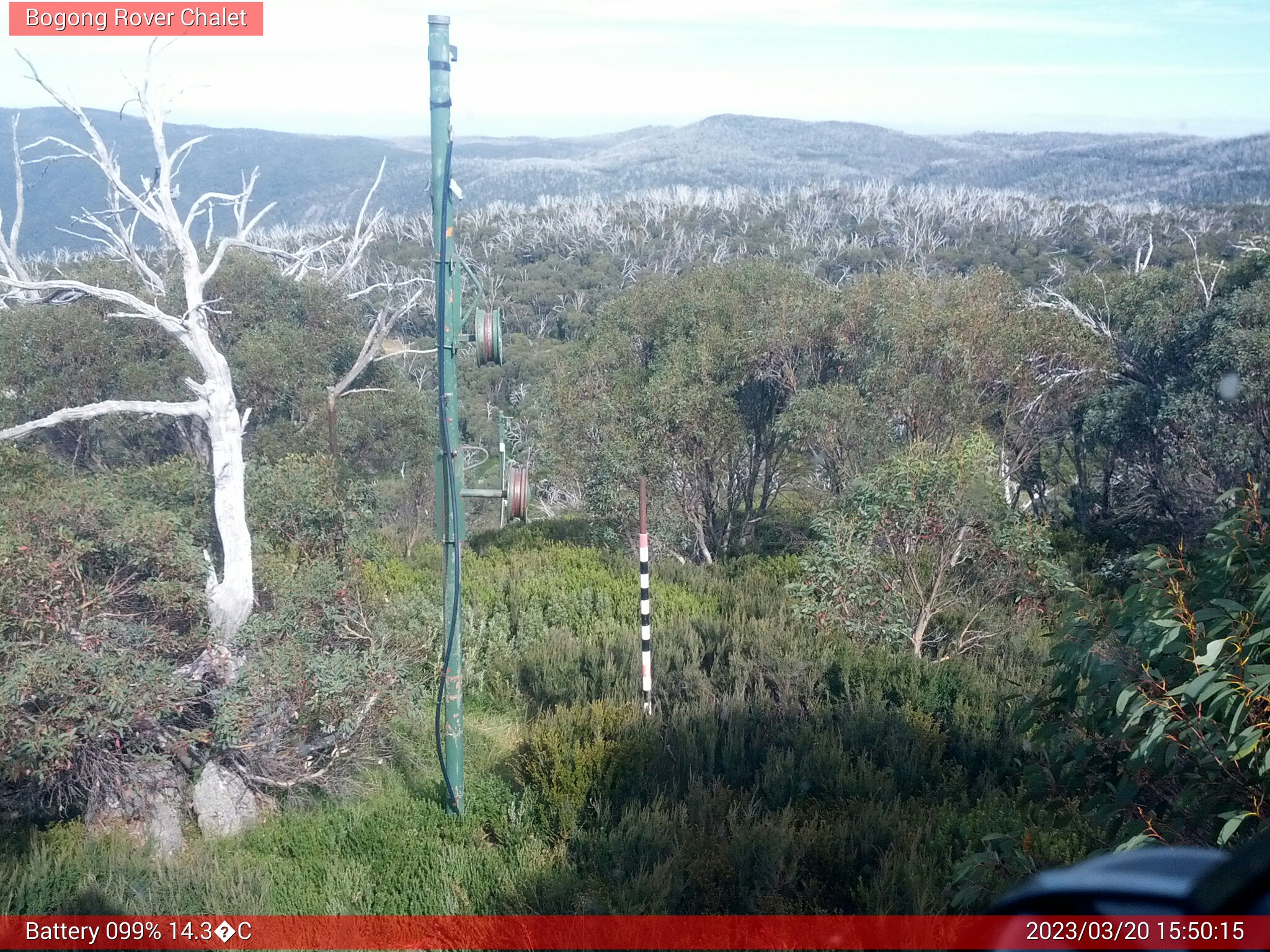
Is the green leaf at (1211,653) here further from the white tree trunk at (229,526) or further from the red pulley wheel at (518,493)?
the white tree trunk at (229,526)

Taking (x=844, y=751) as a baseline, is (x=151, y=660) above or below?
above

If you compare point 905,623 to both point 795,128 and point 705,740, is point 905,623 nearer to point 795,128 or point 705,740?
point 705,740

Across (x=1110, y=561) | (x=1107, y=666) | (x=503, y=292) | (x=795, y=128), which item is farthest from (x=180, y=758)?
(x=795, y=128)

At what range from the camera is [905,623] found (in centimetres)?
1082

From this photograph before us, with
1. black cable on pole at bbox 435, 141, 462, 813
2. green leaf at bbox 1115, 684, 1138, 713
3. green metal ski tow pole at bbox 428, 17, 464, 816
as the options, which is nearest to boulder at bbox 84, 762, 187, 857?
green metal ski tow pole at bbox 428, 17, 464, 816

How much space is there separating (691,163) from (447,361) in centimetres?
11208

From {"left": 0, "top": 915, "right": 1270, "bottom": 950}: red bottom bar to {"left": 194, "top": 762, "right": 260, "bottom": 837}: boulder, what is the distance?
1674mm

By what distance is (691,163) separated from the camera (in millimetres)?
112438

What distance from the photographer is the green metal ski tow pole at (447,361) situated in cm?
574

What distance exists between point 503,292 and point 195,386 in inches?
1591

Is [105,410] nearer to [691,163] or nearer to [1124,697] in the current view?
[1124,697]

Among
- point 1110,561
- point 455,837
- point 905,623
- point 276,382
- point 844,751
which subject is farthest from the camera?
point 276,382

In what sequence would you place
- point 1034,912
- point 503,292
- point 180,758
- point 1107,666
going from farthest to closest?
1. point 503,292
2. point 180,758
3. point 1107,666
4. point 1034,912

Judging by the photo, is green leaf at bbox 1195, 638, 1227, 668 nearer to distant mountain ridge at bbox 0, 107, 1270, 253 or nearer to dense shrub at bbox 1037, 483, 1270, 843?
dense shrub at bbox 1037, 483, 1270, 843
